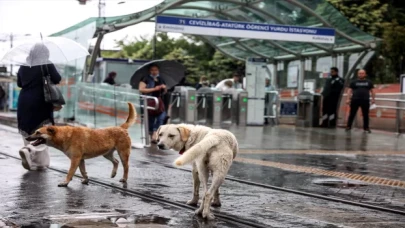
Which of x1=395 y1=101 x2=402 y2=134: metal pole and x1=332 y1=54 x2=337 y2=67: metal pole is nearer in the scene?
x1=395 y1=101 x2=402 y2=134: metal pole

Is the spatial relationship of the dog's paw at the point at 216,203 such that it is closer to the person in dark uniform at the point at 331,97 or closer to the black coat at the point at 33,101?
the black coat at the point at 33,101

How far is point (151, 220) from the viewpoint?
22.1 ft

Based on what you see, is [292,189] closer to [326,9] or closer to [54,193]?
[54,193]

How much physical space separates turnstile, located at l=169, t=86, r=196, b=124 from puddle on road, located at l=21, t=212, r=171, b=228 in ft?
53.3

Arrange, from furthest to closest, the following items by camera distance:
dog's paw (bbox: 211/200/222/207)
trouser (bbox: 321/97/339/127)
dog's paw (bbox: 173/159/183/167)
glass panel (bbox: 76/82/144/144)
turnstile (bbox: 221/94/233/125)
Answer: turnstile (bbox: 221/94/233/125)
trouser (bbox: 321/97/339/127)
glass panel (bbox: 76/82/144/144)
dog's paw (bbox: 211/200/222/207)
dog's paw (bbox: 173/159/183/167)

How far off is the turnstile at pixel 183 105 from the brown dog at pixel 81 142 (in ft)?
45.3

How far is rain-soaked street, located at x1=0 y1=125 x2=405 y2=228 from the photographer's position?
685 centimetres

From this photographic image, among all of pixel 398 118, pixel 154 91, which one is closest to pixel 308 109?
pixel 398 118

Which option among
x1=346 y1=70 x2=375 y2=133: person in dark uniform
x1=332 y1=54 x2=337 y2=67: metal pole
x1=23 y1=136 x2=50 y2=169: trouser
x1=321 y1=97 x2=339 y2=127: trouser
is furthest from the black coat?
x1=332 y1=54 x2=337 y2=67: metal pole

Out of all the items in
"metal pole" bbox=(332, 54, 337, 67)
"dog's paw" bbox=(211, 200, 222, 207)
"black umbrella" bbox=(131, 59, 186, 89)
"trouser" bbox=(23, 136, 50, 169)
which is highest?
"metal pole" bbox=(332, 54, 337, 67)

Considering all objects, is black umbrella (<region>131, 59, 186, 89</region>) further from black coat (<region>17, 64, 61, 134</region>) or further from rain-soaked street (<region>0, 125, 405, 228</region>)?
black coat (<region>17, 64, 61, 134</region>)

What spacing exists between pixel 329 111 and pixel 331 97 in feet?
1.76

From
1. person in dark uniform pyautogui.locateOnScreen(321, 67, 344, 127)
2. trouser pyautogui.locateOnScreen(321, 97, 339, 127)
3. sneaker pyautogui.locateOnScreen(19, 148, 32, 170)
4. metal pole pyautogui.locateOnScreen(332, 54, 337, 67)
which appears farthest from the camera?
metal pole pyautogui.locateOnScreen(332, 54, 337, 67)

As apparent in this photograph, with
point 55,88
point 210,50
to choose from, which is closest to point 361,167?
point 55,88
